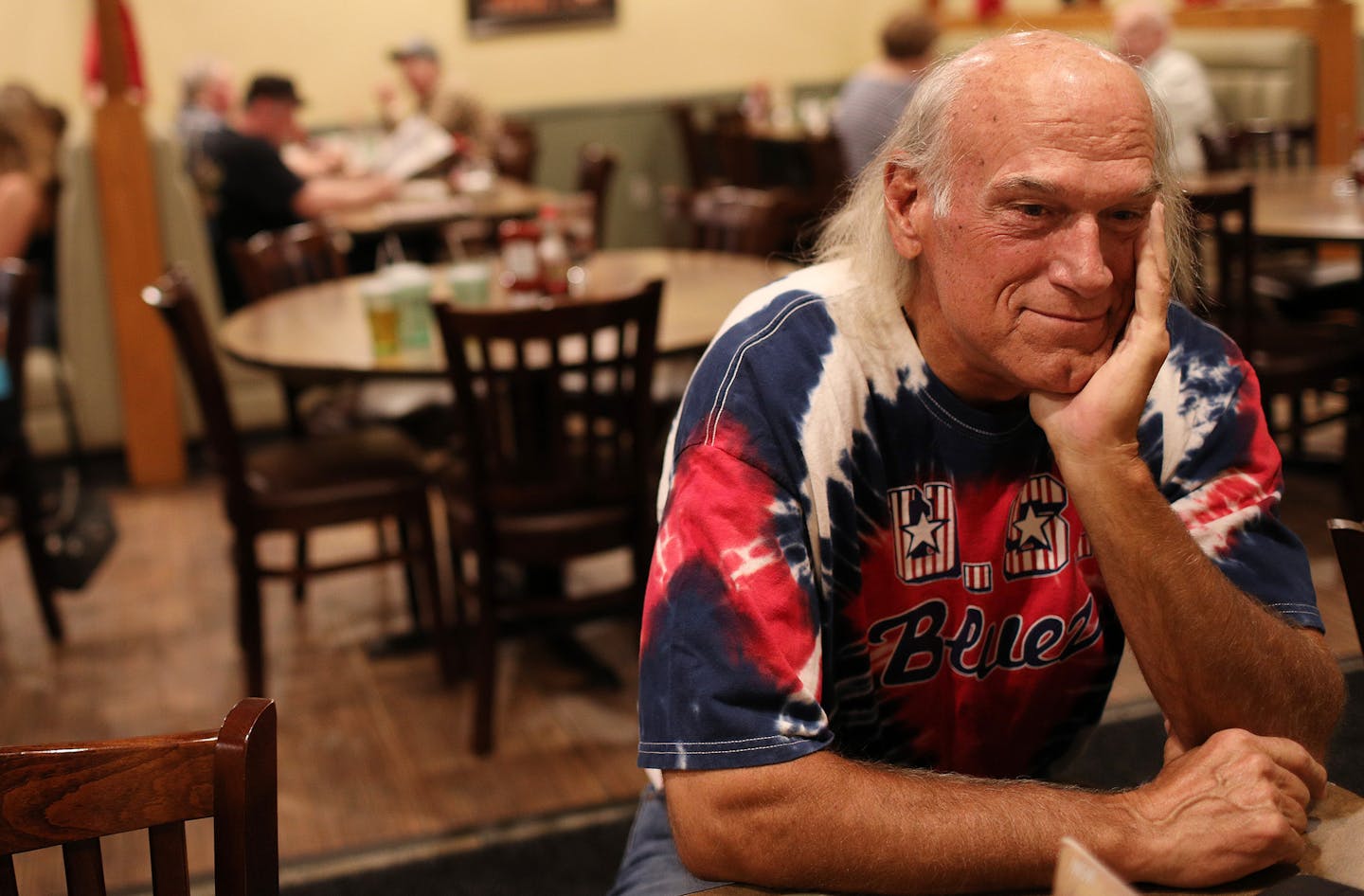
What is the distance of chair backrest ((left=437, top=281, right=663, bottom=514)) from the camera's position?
2574 millimetres

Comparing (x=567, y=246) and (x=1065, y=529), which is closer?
(x=1065, y=529)

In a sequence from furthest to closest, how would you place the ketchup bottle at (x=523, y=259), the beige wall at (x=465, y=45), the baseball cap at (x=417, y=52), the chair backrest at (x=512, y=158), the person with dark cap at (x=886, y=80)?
the beige wall at (x=465, y=45) → the baseball cap at (x=417, y=52) → the chair backrest at (x=512, y=158) → the person with dark cap at (x=886, y=80) → the ketchup bottle at (x=523, y=259)

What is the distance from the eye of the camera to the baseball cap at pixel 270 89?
5527 mm

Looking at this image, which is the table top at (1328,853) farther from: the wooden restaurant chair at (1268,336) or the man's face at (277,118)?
the man's face at (277,118)

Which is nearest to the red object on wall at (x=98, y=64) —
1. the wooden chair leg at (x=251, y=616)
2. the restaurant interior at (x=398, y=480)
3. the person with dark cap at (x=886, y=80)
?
the restaurant interior at (x=398, y=480)

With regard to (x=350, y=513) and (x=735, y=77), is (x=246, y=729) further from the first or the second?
(x=735, y=77)

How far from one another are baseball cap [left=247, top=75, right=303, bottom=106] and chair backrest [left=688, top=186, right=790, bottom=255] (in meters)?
2.25

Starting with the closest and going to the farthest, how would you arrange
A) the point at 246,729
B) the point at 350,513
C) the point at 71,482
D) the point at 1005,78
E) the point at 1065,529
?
1. the point at 246,729
2. the point at 1005,78
3. the point at 1065,529
4. the point at 350,513
5. the point at 71,482

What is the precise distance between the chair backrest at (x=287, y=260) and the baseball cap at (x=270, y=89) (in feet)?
5.26

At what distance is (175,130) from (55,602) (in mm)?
4097

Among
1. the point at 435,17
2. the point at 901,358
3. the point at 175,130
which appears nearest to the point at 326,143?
the point at 175,130

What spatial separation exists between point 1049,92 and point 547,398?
1.72 meters

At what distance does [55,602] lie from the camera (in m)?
3.75

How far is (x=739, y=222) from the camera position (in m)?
3.96
